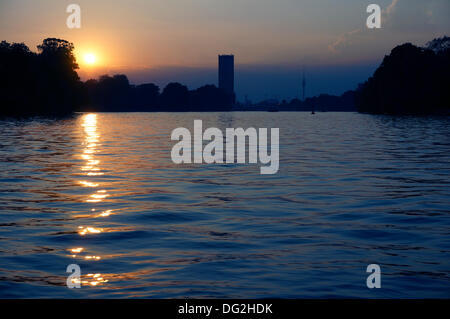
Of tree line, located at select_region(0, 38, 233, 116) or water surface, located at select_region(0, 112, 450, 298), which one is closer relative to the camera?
water surface, located at select_region(0, 112, 450, 298)

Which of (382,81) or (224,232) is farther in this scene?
(382,81)

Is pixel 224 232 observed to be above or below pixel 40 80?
below

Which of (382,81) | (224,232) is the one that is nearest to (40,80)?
(382,81)

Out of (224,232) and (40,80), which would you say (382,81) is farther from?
(224,232)

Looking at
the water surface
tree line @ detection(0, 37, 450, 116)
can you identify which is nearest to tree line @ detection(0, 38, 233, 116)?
tree line @ detection(0, 37, 450, 116)

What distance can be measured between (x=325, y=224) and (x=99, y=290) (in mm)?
6207

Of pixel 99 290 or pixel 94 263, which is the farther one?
pixel 94 263

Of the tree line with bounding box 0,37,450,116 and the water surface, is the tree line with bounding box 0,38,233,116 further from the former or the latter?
the water surface

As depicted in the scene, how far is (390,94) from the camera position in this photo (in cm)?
15238

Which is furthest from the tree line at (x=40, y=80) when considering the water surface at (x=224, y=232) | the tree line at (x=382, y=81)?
the water surface at (x=224, y=232)

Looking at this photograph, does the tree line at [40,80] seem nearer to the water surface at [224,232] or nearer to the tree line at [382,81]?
the tree line at [382,81]

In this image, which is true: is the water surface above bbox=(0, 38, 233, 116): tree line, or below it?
below
